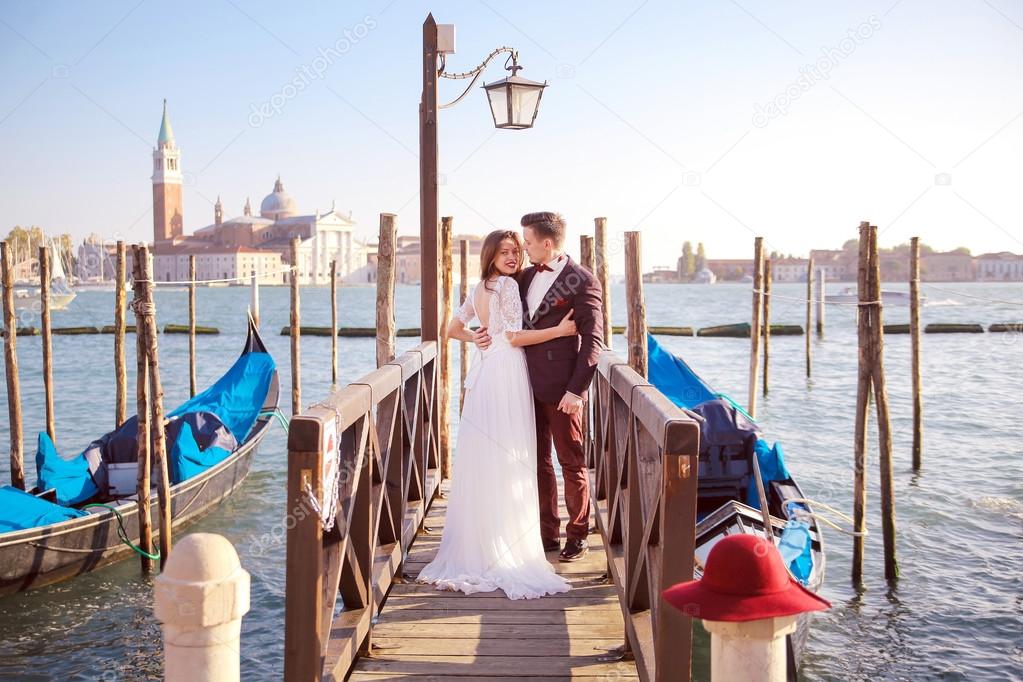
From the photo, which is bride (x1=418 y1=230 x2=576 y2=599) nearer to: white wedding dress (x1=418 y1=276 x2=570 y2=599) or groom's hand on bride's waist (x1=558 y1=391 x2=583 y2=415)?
white wedding dress (x1=418 y1=276 x2=570 y2=599)

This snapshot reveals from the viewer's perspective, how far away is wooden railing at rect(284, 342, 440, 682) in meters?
2.30

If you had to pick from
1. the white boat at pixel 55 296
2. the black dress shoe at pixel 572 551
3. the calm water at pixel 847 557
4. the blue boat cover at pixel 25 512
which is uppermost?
the white boat at pixel 55 296

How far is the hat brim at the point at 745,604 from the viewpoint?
172 centimetres

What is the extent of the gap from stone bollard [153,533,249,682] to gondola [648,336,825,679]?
380 cm

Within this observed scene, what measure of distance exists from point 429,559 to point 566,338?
4.12 ft

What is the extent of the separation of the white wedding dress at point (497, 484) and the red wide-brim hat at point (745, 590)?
210 cm

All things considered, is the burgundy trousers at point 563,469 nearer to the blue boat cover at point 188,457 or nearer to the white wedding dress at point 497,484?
the white wedding dress at point 497,484

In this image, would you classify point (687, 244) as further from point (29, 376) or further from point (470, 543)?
point (470, 543)

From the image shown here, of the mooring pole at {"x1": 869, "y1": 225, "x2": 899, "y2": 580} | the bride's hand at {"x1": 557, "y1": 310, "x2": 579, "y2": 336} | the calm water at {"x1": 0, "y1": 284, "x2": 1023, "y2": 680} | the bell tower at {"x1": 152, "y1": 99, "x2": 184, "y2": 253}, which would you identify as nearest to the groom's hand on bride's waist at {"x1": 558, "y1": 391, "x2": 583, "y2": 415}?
the bride's hand at {"x1": 557, "y1": 310, "x2": 579, "y2": 336}

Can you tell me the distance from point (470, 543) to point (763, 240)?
11.5m

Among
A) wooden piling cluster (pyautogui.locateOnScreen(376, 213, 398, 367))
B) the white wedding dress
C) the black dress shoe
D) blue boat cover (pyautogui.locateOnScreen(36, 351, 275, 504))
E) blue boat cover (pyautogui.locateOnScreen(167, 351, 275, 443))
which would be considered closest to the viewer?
the white wedding dress

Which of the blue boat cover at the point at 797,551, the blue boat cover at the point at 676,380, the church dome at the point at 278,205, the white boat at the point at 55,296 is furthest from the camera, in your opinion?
the church dome at the point at 278,205

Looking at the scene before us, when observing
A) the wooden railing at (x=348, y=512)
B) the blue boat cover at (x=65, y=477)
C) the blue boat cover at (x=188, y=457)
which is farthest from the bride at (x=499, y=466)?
the blue boat cover at (x=188, y=457)

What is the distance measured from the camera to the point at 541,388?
401 centimetres
